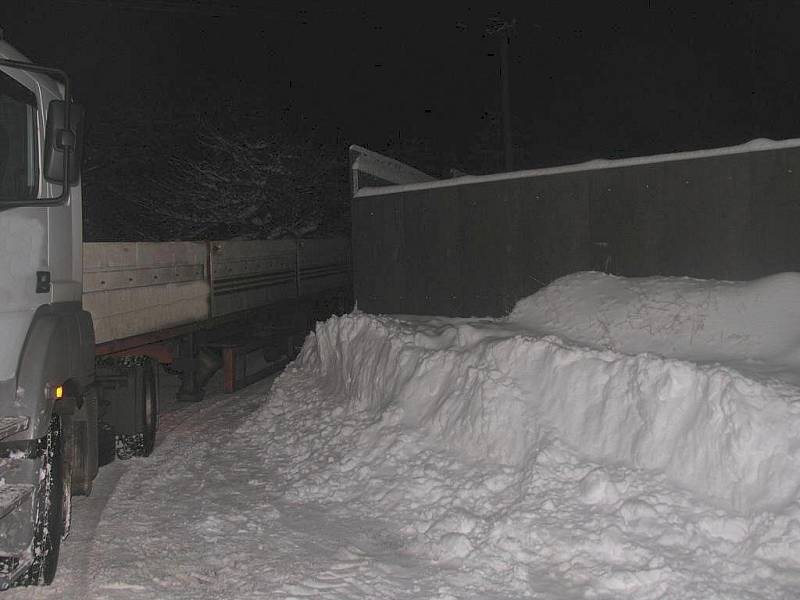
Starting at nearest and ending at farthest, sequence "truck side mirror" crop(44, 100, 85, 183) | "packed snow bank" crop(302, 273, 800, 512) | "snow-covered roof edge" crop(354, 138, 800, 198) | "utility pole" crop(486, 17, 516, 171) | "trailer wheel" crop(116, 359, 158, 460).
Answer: "truck side mirror" crop(44, 100, 85, 183)
"packed snow bank" crop(302, 273, 800, 512)
"snow-covered roof edge" crop(354, 138, 800, 198)
"trailer wheel" crop(116, 359, 158, 460)
"utility pole" crop(486, 17, 516, 171)

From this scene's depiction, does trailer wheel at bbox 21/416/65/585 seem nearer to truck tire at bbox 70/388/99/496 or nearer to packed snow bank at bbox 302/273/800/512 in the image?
truck tire at bbox 70/388/99/496

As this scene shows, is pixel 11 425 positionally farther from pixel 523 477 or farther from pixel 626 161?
pixel 626 161

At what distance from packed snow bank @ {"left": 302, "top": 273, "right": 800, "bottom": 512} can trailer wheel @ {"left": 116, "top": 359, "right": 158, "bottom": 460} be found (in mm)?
2255

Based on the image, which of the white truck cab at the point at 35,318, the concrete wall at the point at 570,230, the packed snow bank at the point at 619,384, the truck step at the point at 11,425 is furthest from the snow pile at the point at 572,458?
the truck step at the point at 11,425

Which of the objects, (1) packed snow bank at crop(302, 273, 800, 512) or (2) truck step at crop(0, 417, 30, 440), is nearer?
(2) truck step at crop(0, 417, 30, 440)

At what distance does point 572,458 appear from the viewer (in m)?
6.05

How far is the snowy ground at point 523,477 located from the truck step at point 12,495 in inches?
30.8

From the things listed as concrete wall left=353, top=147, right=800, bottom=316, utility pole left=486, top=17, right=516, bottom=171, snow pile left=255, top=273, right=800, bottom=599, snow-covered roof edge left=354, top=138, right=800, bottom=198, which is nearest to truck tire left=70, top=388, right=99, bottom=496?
snow pile left=255, top=273, right=800, bottom=599

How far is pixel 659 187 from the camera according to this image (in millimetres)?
8406

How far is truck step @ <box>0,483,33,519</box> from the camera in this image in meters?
4.29

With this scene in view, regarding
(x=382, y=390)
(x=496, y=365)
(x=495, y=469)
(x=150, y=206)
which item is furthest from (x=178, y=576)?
(x=150, y=206)

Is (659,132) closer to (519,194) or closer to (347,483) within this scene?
(519,194)

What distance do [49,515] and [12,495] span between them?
0.45 m

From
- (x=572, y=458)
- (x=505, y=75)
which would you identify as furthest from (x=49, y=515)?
(x=505, y=75)
